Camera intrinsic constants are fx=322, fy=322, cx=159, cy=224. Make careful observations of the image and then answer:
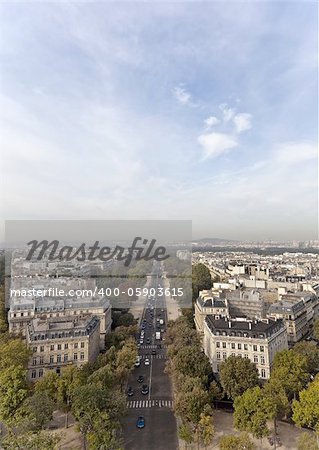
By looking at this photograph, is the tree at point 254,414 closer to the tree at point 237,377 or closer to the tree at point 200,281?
the tree at point 237,377

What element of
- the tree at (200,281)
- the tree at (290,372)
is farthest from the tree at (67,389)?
the tree at (200,281)

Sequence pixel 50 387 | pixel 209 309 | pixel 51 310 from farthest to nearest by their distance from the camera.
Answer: pixel 209 309 < pixel 51 310 < pixel 50 387

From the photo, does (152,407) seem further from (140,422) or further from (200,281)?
(200,281)

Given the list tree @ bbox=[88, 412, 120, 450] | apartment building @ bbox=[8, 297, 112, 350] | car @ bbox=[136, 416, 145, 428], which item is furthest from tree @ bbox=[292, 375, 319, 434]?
apartment building @ bbox=[8, 297, 112, 350]

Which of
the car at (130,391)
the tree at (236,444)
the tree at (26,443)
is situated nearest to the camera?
the tree at (26,443)

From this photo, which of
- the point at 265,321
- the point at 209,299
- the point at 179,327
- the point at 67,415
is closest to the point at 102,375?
the point at 67,415

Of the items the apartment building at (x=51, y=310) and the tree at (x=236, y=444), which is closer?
the tree at (x=236, y=444)

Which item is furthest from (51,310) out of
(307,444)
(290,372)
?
(307,444)

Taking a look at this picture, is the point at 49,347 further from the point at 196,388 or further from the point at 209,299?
the point at 209,299
